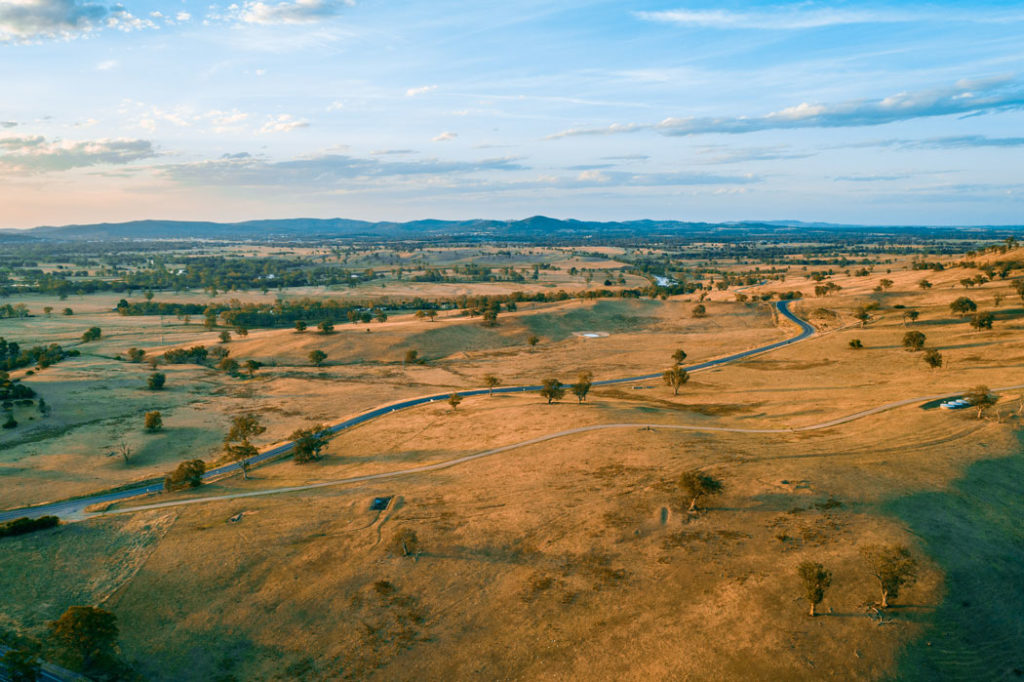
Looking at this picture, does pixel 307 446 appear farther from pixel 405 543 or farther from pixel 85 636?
pixel 85 636

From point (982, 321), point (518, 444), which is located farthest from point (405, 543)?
point (982, 321)

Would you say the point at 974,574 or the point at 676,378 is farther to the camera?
the point at 676,378

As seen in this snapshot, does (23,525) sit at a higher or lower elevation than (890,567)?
lower

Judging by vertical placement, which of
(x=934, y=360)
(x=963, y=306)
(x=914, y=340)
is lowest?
(x=934, y=360)

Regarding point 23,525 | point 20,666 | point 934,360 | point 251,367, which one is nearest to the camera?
point 20,666

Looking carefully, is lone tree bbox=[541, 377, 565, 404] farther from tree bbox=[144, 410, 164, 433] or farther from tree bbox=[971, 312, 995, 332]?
tree bbox=[971, 312, 995, 332]

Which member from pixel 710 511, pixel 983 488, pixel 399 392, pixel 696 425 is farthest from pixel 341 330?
pixel 983 488

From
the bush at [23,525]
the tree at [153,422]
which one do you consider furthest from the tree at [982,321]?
the tree at [153,422]

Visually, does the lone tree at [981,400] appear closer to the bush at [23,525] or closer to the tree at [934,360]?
the tree at [934,360]
